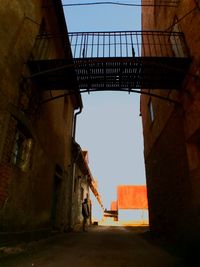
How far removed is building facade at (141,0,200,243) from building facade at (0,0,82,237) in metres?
3.44

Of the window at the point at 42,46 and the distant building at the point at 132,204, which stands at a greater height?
the window at the point at 42,46

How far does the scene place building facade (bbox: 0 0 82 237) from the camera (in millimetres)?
4965

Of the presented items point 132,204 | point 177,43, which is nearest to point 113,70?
point 177,43

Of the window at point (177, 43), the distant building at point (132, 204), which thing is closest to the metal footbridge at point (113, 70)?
the window at point (177, 43)

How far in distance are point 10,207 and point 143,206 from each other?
3709 centimetres

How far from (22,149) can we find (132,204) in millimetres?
37209

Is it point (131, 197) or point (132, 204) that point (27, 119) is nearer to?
point (132, 204)

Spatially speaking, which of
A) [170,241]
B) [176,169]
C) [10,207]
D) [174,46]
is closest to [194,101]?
[176,169]

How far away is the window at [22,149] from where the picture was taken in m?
5.75

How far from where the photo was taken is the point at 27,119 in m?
6.03

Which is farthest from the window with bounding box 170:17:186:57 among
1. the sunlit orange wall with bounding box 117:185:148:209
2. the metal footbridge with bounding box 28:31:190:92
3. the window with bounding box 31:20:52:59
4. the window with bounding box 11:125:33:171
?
the sunlit orange wall with bounding box 117:185:148:209

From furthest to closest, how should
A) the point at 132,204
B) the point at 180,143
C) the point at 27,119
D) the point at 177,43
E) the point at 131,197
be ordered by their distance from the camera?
1. the point at 131,197
2. the point at 132,204
3. the point at 177,43
4. the point at 180,143
5. the point at 27,119

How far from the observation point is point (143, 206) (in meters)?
39.2

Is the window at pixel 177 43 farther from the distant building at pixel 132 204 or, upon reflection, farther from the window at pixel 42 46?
the distant building at pixel 132 204
